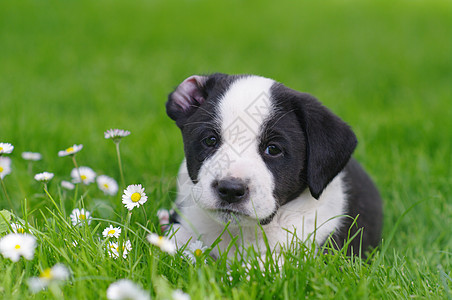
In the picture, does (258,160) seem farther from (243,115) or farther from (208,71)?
(208,71)

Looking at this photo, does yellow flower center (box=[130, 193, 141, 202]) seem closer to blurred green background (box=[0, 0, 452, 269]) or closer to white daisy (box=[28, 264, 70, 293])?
white daisy (box=[28, 264, 70, 293])

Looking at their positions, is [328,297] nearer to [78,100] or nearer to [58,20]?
[78,100]

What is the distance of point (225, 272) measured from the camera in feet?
8.64

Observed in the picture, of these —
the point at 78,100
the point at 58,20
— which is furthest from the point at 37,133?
the point at 58,20

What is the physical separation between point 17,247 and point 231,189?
1.10 metres

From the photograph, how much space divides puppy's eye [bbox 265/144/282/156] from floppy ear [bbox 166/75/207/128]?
0.63m

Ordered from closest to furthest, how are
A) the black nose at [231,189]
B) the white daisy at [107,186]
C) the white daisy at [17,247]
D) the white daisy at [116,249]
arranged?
the white daisy at [17,247] → the white daisy at [116,249] → the black nose at [231,189] → the white daisy at [107,186]

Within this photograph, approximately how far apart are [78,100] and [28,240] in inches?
188

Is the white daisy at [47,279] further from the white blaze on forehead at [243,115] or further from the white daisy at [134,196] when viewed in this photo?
the white blaze on forehead at [243,115]

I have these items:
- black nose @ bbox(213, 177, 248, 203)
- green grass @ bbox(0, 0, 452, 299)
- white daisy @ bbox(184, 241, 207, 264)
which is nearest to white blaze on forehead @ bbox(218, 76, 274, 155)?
black nose @ bbox(213, 177, 248, 203)

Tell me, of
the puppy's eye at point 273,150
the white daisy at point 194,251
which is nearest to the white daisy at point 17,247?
the white daisy at point 194,251

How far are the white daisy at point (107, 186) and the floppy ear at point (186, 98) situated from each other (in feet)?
2.54

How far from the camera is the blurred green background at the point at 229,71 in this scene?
4.76m

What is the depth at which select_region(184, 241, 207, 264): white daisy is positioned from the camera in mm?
2768
